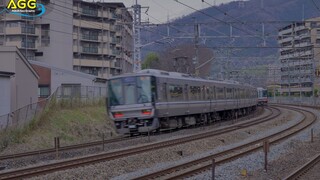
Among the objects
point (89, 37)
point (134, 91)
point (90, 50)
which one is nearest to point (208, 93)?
point (134, 91)

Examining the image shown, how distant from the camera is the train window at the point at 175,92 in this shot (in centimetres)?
2325

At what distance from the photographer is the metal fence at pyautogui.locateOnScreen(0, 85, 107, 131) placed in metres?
20.9

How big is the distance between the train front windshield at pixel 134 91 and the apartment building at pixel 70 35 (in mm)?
34996

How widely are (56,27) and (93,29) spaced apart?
529 centimetres

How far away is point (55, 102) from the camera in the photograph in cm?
2639

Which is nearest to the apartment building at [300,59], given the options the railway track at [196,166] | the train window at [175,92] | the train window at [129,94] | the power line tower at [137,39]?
the power line tower at [137,39]

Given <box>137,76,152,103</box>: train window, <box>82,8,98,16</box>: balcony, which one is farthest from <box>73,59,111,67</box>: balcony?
<box>137,76,152,103</box>: train window

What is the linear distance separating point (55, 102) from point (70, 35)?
118 ft

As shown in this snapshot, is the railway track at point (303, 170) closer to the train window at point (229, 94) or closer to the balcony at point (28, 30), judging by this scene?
the train window at point (229, 94)

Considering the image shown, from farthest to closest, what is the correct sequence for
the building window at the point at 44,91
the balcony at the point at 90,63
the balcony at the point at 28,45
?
1. the balcony at the point at 90,63
2. the balcony at the point at 28,45
3. the building window at the point at 44,91

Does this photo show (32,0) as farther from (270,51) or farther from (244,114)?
(270,51)

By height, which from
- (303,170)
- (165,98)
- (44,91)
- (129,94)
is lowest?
(303,170)

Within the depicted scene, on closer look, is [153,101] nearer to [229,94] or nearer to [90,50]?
[229,94]

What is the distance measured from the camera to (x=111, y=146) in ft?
61.7
